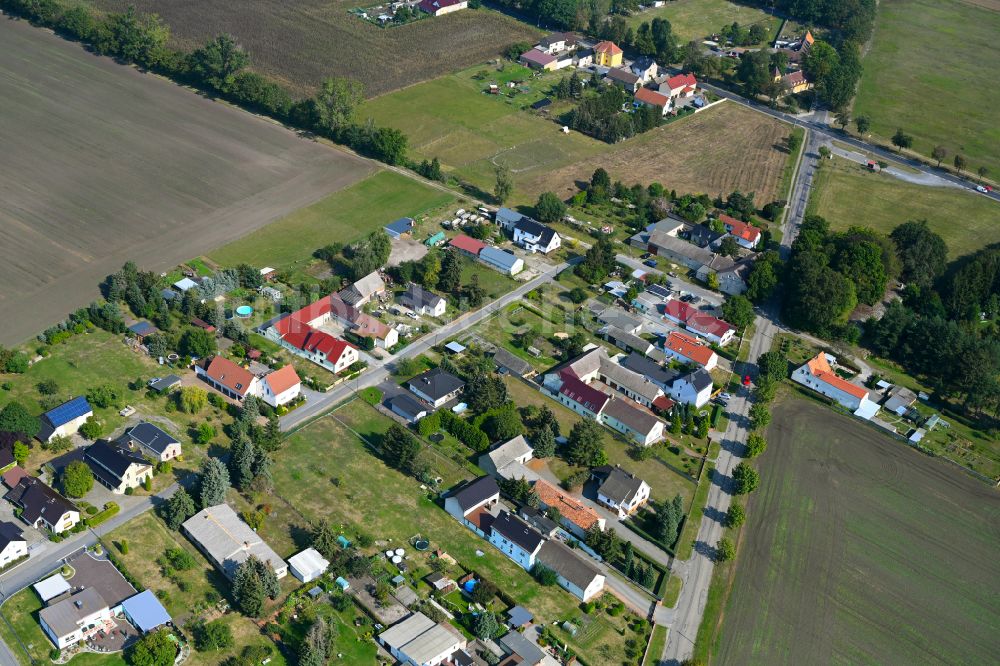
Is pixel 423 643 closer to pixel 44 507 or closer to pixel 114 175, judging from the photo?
pixel 44 507

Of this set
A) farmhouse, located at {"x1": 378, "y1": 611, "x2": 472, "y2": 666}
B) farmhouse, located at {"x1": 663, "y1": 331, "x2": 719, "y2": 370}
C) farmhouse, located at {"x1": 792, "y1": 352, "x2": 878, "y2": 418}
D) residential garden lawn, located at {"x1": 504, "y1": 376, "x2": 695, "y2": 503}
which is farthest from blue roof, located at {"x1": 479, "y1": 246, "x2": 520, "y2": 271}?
farmhouse, located at {"x1": 378, "y1": 611, "x2": 472, "y2": 666}

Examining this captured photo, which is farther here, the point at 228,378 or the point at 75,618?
the point at 228,378

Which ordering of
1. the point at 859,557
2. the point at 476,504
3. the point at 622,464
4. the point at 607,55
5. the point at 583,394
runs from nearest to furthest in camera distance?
the point at 476,504, the point at 859,557, the point at 622,464, the point at 583,394, the point at 607,55

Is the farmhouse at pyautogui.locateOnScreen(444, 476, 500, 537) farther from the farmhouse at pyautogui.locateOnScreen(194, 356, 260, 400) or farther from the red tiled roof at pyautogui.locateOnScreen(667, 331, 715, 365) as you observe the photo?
the red tiled roof at pyautogui.locateOnScreen(667, 331, 715, 365)

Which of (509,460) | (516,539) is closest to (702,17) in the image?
(509,460)

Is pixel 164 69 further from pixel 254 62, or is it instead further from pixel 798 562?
pixel 798 562

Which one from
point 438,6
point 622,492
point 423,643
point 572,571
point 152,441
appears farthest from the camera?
point 438,6
